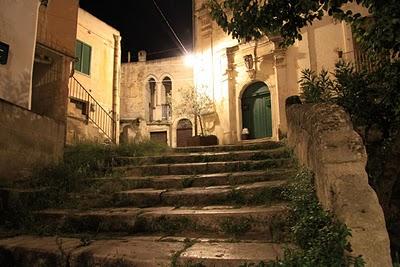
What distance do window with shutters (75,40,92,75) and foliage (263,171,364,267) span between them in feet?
41.7

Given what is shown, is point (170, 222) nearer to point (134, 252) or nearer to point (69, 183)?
point (134, 252)

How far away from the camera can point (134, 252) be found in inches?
104

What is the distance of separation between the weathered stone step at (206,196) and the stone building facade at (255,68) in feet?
24.9

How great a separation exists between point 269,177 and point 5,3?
6.18m

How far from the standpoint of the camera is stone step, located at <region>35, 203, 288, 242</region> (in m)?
3.03

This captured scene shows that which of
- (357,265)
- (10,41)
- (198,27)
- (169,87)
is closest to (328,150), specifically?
(357,265)

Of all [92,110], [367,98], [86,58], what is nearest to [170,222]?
[367,98]

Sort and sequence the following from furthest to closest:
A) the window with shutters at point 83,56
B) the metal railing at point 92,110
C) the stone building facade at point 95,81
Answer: the window with shutters at point 83,56
the metal railing at point 92,110
the stone building facade at point 95,81

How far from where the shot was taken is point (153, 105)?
72.0 feet

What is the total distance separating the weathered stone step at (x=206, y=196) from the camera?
3.64 metres

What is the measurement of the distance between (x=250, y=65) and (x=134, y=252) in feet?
35.8

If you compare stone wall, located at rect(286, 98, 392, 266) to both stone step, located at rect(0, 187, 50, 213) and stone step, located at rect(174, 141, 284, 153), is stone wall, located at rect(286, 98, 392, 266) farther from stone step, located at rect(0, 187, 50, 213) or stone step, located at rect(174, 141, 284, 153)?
stone step, located at rect(0, 187, 50, 213)

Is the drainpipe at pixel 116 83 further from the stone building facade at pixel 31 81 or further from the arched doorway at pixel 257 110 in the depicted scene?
the arched doorway at pixel 257 110

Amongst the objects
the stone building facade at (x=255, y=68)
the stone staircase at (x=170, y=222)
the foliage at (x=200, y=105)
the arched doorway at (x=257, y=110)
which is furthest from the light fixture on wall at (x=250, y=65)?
the stone staircase at (x=170, y=222)
